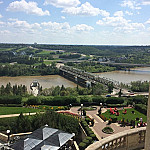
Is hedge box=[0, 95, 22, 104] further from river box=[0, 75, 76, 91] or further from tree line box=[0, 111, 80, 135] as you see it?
river box=[0, 75, 76, 91]

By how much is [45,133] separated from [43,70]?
268 feet


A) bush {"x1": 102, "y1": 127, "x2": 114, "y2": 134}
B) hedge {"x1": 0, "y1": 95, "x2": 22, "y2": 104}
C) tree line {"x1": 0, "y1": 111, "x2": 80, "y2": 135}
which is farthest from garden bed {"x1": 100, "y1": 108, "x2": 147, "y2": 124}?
hedge {"x1": 0, "y1": 95, "x2": 22, "y2": 104}

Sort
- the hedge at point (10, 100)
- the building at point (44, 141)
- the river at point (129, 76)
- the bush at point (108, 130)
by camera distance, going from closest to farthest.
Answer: the building at point (44, 141) → the bush at point (108, 130) → the hedge at point (10, 100) → the river at point (129, 76)

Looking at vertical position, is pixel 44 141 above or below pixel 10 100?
above

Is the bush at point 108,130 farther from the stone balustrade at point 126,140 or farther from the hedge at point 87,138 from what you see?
the stone balustrade at point 126,140

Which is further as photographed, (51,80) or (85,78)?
(51,80)

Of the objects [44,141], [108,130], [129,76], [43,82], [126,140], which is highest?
Answer: [126,140]

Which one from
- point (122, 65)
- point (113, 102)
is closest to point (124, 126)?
point (113, 102)

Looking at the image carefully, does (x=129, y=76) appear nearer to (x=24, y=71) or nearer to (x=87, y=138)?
(x=24, y=71)

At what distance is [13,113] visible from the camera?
25.0 meters

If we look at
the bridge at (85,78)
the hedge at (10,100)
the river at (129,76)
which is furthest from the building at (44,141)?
the river at (129,76)

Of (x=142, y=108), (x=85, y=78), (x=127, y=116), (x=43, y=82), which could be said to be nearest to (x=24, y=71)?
(x=43, y=82)

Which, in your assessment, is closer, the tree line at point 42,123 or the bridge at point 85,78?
the tree line at point 42,123

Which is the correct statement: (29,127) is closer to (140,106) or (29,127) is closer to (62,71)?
(140,106)
